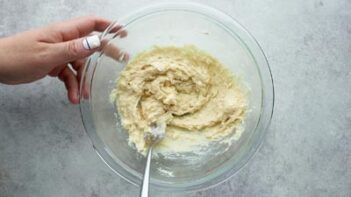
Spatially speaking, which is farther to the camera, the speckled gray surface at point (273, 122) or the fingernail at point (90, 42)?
the speckled gray surface at point (273, 122)

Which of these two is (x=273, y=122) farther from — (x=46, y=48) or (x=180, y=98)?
(x=46, y=48)

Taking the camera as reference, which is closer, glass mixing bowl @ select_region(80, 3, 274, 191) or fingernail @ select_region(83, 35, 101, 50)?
fingernail @ select_region(83, 35, 101, 50)

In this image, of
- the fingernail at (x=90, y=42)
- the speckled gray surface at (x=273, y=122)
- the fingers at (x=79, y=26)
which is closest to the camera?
the fingernail at (x=90, y=42)

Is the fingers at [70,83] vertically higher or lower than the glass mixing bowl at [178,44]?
lower

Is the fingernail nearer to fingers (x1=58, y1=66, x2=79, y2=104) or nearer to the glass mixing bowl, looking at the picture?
the glass mixing bowl

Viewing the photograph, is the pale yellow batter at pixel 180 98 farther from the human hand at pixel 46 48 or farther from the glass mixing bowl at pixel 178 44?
the human hand at pixel 46 48

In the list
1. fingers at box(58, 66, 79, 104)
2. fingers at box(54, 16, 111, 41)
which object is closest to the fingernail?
fingers at box(54, 16, 111, 41)

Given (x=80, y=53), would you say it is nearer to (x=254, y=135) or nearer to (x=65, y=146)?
(x=65, y=146)

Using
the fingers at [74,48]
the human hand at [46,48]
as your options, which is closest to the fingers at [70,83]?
the human hand at [46,48]
